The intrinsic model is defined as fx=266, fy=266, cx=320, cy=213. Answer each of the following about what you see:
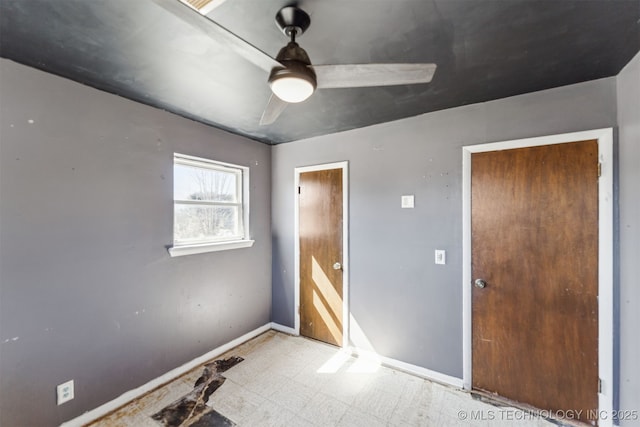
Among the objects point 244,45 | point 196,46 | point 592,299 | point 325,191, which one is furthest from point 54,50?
point 592,299

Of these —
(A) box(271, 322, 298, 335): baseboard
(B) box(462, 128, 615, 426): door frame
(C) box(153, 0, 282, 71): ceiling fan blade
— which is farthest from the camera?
(A) box(271, 322, 298, 335): baseboard

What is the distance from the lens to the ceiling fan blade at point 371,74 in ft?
3.59

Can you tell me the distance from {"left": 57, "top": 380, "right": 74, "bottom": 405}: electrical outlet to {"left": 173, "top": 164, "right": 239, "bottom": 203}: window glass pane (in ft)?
4.77

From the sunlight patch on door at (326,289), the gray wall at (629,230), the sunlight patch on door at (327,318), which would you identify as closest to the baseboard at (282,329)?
the sunlight patch on door at (327,318)

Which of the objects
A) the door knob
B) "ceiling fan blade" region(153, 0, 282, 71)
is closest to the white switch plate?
the door knob

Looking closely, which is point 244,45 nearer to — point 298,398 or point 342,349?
point 298,398

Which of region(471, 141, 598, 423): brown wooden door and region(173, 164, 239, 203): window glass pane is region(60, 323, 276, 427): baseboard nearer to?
region(173, 164, 239, 203): window glass pane

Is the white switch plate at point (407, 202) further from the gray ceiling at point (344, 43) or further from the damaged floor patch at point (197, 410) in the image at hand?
the damaged floor patch at point (197, 410)

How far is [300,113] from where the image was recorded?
2.28m

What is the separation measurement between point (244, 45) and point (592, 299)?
2499 mm

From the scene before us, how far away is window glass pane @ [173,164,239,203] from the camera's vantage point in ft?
7.99

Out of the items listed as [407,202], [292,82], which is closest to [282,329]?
[407,202]

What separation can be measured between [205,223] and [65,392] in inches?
59.3

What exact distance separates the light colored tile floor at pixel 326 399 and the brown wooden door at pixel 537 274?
284mm
